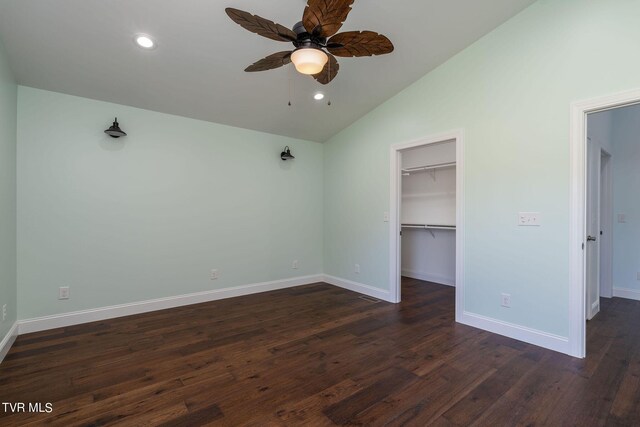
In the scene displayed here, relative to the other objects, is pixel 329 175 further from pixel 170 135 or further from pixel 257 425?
pixel 257 425

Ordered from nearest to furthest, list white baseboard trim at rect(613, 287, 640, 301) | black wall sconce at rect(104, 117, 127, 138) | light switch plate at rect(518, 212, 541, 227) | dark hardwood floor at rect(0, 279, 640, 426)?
dark hardwood floor at rect(0, 279, 640, 426), light switch plate at rect(518, 212, 541, 227), black wall sconce at rect(104, 117, 127, 138), white baseboard trim at rect(613, 287, 640, 301)

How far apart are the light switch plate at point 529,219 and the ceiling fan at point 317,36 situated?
2015mm

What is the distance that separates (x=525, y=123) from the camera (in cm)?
284

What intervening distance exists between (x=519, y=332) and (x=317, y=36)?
123 inches

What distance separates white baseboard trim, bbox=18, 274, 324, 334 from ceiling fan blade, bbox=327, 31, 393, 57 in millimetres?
3437

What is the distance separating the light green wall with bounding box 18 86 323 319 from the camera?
3.08 metres

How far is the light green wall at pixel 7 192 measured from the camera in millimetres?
2512

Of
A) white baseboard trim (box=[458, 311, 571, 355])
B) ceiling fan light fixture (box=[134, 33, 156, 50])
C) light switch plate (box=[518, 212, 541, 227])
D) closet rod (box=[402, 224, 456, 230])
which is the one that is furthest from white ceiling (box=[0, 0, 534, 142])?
white baseboard trim (box=[458, 311, 571, 355])

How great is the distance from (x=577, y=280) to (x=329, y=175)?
354 centimetres

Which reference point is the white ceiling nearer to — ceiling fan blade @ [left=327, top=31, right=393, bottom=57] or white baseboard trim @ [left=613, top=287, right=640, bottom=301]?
ceiling fan blade @ [left=327, top=31, right=393, bottom=57]

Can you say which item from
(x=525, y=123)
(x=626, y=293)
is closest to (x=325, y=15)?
(x=525, y=123)

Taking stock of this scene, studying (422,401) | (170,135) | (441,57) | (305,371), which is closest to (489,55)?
(441,57)

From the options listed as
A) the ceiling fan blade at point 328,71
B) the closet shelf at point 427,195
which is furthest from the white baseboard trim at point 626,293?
the ceiling fan blade at point 328,71

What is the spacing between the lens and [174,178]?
3.85 metres
